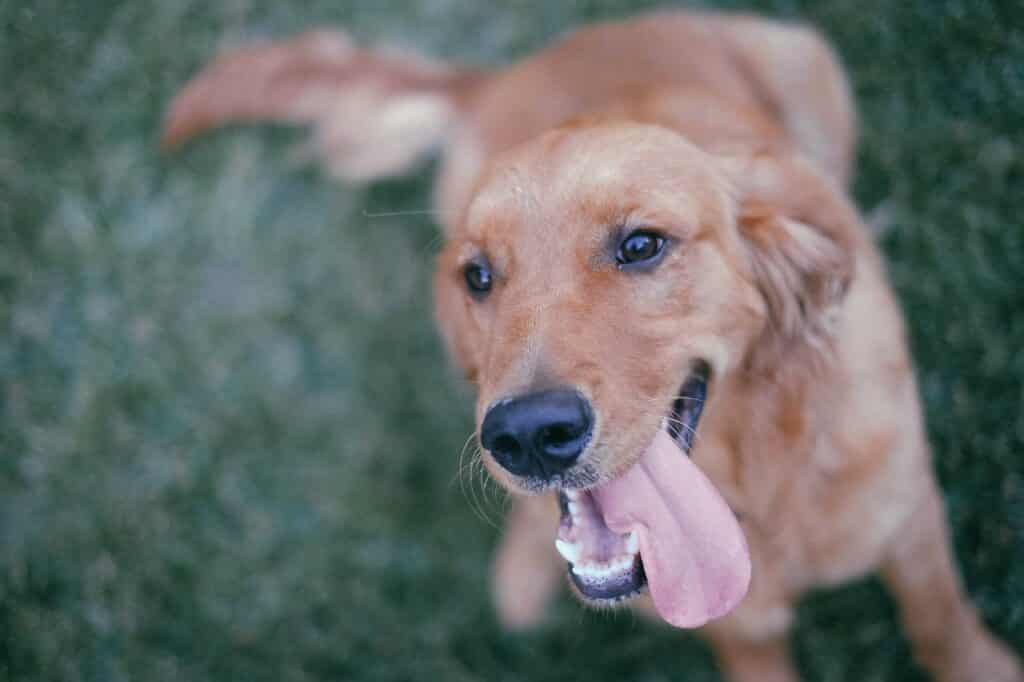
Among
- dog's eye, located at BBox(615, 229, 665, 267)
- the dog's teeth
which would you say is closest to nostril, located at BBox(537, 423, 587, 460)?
the dog's teeth

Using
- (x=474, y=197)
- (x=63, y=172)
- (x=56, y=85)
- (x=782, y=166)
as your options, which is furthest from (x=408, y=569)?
(x=56, y=85)

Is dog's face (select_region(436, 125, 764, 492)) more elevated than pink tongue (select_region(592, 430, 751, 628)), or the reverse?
dog's face (select_region(436, 125, 764, 492))

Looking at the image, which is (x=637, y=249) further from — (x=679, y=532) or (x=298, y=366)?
(x=298, y=366)

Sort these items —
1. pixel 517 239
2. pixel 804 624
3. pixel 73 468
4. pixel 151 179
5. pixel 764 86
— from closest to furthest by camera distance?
pixel 517 239
pixel 804 624
pixel 764 86
pixel 73 468
pixel 151 179

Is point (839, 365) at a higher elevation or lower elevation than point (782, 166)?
lower

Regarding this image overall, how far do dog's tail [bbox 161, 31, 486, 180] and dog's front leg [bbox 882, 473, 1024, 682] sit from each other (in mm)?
2383

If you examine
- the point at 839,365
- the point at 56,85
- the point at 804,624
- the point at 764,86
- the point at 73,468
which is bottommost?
the point at 804,624

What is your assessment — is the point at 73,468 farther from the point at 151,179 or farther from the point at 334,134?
the point at 334,134

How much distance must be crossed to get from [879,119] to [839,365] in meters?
1.88

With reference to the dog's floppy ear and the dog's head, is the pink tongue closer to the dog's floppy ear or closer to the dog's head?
the dog's head

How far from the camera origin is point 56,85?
14.8ft

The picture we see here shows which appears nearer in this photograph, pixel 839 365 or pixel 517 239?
pixel 517 239

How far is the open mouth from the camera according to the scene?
6.70ft

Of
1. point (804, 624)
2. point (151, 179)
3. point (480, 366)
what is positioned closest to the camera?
point (480, 366)
